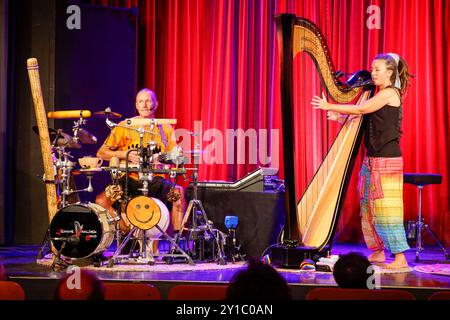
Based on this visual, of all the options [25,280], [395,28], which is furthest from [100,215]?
[395,28]

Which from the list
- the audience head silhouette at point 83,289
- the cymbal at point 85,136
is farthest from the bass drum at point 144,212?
the audience head silhouette at point 83,289

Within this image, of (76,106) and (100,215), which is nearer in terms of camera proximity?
(100,215)

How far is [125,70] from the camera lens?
820 centimetres

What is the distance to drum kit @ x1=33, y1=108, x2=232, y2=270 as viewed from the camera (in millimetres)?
5562

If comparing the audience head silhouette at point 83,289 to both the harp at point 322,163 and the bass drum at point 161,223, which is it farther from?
the bass drum at point 161,223

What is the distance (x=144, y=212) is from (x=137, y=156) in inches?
32.6

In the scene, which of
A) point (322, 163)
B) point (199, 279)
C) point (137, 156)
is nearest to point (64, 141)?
point (137, 156)

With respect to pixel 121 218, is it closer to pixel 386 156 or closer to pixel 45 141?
pixel 45 141

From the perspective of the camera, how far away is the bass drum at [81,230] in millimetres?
5535

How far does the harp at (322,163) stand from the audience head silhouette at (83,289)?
106 inches

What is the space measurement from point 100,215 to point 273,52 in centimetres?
357
